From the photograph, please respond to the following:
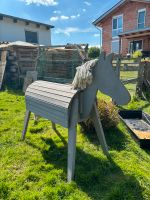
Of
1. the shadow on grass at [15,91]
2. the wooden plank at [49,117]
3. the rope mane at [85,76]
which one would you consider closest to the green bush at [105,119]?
the wooden plank at [49,117]

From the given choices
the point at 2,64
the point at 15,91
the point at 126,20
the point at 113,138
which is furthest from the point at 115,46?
the point at 113,138

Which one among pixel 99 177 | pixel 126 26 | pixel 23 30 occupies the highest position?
pixel 126 26

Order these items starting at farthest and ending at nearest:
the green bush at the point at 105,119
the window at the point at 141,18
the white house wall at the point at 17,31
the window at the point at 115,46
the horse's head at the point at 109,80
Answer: the window at the point at 115,46 → the window at the point at 141,18 → the white house wall at the point at 17,31 → the green bush at the point at 105,119 → the horse's head at the point at 109,80

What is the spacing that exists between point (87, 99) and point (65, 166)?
116cm

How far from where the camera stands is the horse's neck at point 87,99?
2.92 metres

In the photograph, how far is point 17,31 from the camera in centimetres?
2034

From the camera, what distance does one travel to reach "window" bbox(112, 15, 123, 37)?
25247mm

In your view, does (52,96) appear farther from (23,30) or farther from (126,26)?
(126,26)

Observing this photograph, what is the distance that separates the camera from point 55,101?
3133 millimetres

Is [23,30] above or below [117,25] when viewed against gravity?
below

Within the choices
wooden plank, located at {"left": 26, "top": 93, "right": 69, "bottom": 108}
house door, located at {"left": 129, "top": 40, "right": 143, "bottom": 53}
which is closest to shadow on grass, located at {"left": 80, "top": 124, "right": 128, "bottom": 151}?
wooden plank, located at {"left": 26, "top": 93, "right": 69, "bottom": 108}

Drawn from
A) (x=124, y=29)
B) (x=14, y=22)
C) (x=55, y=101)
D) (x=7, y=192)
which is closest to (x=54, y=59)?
(x=55, y=101)

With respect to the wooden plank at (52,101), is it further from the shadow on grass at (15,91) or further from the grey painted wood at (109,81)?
the shadow on grass at (15,91)

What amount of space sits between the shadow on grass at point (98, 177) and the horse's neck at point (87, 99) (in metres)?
0.83
